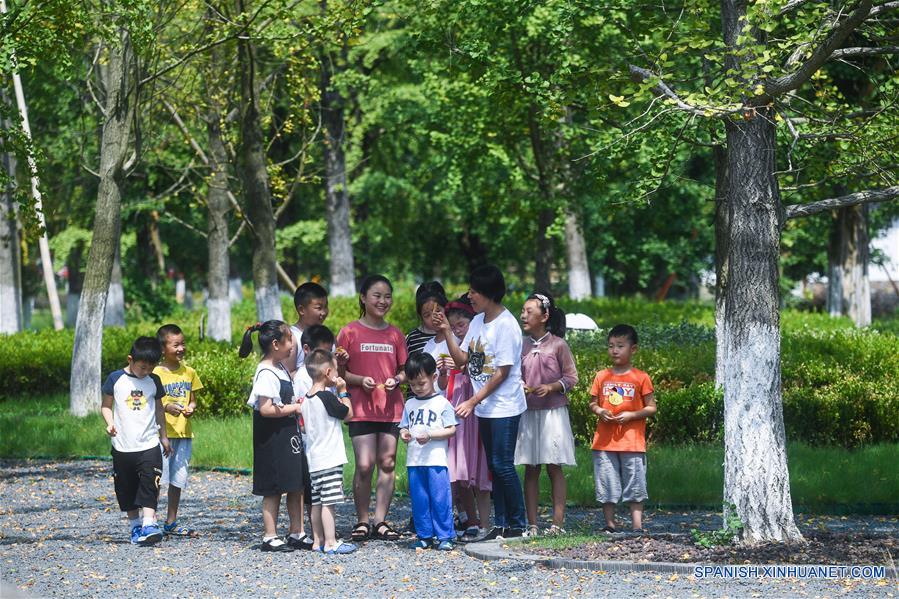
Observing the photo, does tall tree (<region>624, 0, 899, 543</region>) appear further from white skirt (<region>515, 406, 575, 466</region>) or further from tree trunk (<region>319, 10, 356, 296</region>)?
tree trunk (<region>319, 10, 356, 296</region>)

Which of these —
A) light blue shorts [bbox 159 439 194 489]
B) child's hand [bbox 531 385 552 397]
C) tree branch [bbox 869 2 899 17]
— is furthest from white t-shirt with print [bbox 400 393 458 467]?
tree branch [bbox 869 2 899 17]


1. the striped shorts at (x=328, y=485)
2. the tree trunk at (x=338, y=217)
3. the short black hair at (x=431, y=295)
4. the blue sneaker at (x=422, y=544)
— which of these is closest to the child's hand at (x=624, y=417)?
the short black hair at (x=431, y=295)

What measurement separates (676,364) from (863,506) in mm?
5102

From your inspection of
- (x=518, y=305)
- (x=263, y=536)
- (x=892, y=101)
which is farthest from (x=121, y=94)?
(x=518, y=305)

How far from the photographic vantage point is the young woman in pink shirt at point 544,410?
30.0ft

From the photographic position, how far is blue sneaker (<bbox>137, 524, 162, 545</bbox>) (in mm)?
9133

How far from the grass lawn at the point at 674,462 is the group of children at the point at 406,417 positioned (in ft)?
6.08

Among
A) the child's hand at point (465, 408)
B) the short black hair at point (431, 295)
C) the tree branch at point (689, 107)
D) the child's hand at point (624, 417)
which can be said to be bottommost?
the child's hand at point (624, 417)

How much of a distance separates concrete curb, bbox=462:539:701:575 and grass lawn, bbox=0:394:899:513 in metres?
2.82

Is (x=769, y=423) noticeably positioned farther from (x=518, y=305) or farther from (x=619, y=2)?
(x=518, y=305)

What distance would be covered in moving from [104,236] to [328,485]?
9356mm

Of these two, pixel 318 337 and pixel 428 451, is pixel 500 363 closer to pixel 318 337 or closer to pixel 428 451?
pixel 428 451

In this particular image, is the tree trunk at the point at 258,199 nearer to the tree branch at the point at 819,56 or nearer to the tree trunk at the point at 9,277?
the tree trunk at the point at 9,277

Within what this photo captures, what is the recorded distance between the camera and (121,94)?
56.0ft
